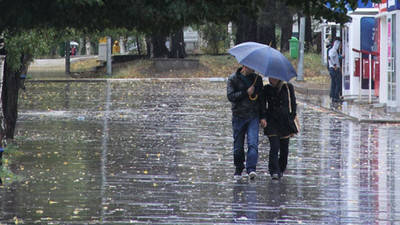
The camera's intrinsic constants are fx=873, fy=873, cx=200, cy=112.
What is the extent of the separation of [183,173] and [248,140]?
1.05m

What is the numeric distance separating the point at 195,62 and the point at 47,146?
29.6m

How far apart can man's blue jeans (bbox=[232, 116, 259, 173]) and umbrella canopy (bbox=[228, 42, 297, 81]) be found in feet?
2.26

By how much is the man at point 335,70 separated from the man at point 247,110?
1446cm

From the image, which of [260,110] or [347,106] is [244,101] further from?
[347,106]

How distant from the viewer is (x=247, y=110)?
11.2 m

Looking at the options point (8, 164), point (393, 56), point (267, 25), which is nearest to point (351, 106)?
point (393, 56)

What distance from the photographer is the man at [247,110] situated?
11.2 metres

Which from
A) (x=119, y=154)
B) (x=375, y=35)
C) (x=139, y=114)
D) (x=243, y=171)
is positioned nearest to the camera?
(x=243, y=171)

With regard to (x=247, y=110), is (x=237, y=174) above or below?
below

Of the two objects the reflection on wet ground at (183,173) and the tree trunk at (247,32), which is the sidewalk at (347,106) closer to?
the reflection on wet ground at (183,173)

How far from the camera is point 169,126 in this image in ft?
60.6

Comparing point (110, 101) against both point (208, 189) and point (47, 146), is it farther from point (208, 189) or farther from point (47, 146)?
point (208, 189)

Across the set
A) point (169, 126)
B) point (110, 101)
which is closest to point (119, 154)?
point (169, 126)

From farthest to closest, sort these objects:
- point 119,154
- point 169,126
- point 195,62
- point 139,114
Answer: point 195,62 < point 139,114 < point 169,126 < point 119,154
